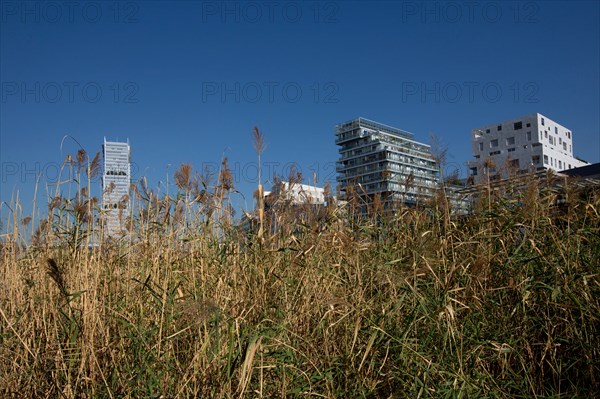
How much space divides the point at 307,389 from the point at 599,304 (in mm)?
1389

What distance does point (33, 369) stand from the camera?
1.81m

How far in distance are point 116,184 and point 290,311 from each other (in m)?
1.76

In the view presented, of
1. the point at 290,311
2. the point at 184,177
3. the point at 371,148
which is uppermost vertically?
the point at 371,148

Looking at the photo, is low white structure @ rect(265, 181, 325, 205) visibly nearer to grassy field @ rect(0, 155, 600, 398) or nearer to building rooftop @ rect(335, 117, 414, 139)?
grassy field @ rect(0, 155, 600, 398)

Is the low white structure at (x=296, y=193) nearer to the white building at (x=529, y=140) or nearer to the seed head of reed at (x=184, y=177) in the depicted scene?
the seed head of reed at (x=184, y=177)

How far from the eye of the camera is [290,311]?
6.88 feet

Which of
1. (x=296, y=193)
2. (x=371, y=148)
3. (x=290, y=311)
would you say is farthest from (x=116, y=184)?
(x=371, y=148)

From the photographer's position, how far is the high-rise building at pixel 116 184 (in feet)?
9.28

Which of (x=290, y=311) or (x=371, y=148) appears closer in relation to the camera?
(x=290, y=311)

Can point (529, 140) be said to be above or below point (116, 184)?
above

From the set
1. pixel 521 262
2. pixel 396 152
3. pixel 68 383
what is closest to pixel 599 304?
pixel 521 262

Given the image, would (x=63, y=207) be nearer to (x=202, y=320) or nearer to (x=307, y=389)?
(x=202, y=320)

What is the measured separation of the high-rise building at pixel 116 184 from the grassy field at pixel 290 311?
11cm

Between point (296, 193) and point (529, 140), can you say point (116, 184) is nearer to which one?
point (296, 193)
